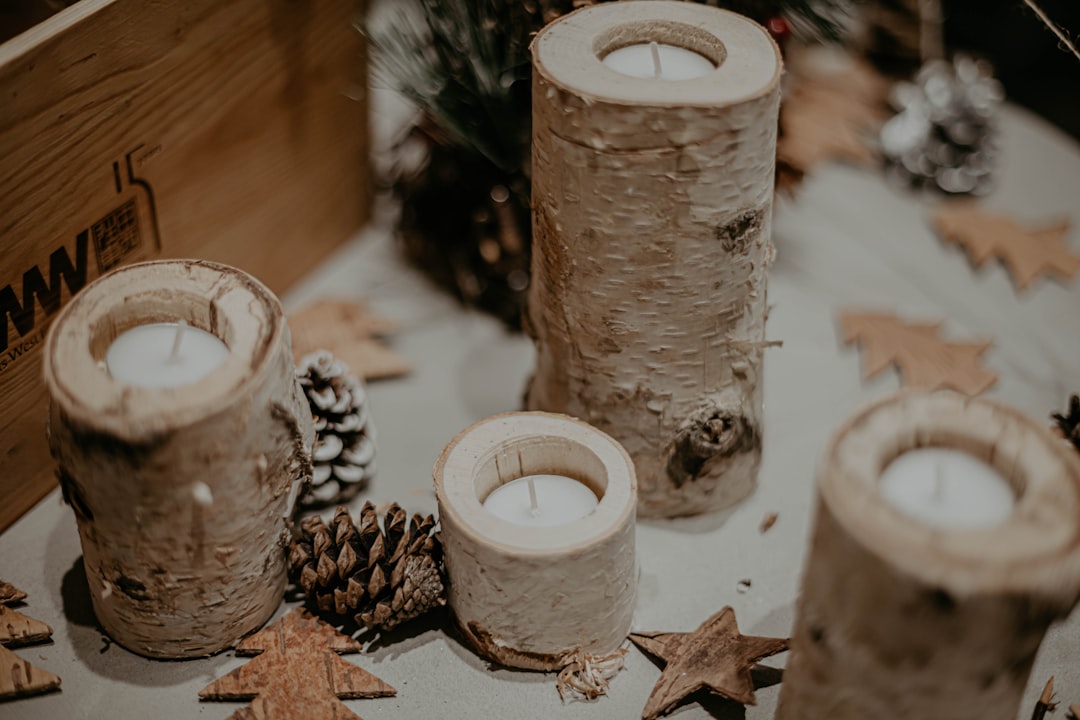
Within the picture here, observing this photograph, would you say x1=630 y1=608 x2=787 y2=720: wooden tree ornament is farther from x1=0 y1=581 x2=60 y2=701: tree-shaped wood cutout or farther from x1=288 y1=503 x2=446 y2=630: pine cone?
x1=0 y1=581 x2=60 y2=701: tree-shaped wood cutout

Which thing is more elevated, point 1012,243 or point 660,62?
point 660,62

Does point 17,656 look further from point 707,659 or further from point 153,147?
point 707,659

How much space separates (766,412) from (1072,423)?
366mm

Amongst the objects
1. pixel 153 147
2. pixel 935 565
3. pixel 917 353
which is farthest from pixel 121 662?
pixel 917 353

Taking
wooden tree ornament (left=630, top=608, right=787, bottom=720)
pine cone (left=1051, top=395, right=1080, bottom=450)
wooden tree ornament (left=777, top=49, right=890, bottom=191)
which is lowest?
wooden tree ornament (left=630, top=608, right=787, bottom=720)

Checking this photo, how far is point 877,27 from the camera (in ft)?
6.28

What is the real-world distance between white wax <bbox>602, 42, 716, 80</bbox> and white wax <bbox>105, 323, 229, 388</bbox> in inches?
19.2

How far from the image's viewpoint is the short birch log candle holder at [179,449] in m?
0.91

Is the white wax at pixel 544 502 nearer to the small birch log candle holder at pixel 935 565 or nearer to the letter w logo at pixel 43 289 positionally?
the small birch log candle holder at pixel 935 565

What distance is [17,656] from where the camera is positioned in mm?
1062

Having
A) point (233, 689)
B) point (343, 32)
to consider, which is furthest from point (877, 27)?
point (233, 689)

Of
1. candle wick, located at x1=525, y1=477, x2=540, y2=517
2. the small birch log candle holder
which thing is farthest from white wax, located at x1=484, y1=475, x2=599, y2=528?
the small birch log candle holder

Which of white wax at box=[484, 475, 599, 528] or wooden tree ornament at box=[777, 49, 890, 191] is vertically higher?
white wax at box=[484, 475, 599, 528]

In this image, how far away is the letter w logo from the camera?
1108mm
